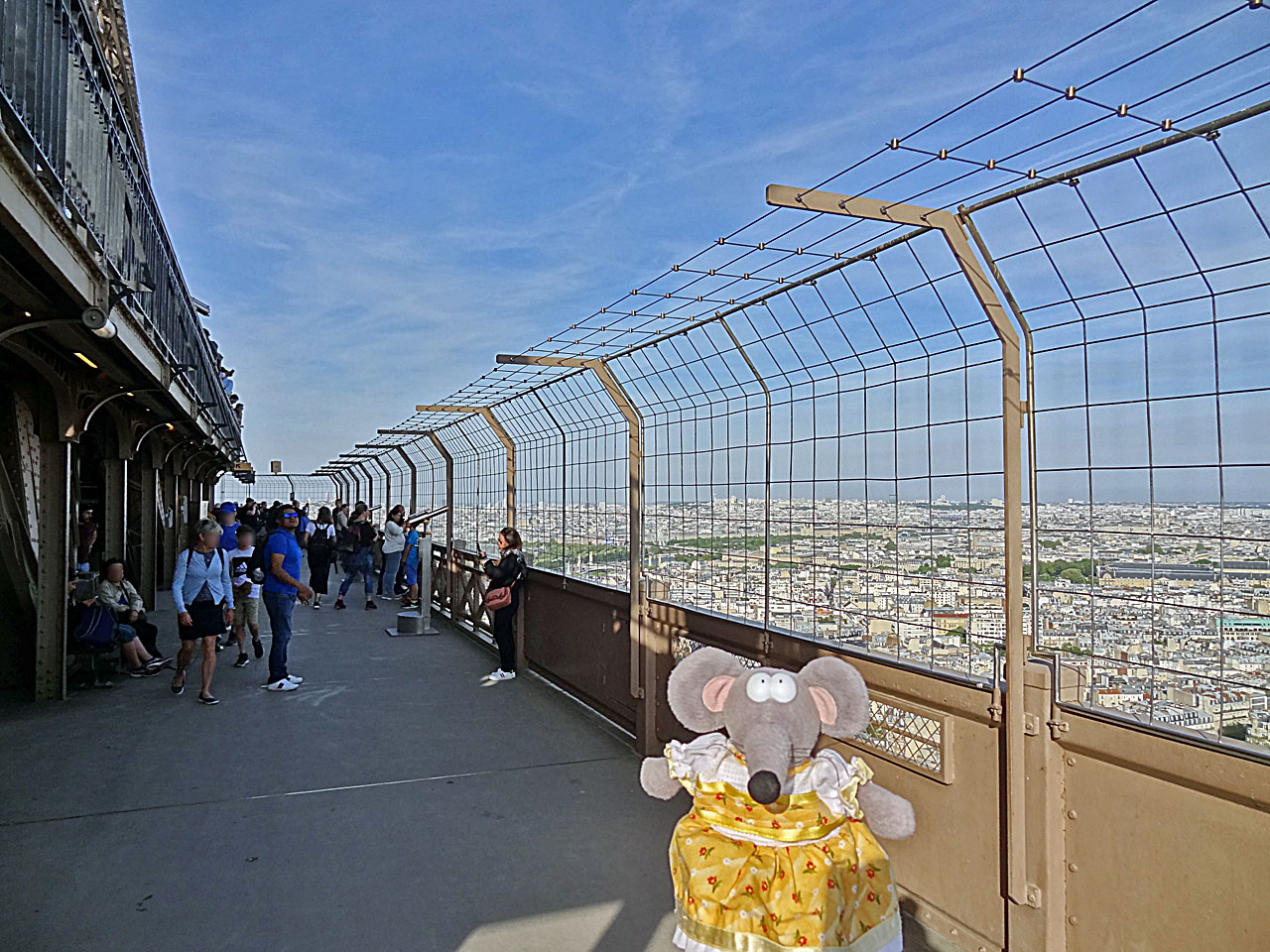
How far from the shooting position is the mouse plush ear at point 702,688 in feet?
9.98

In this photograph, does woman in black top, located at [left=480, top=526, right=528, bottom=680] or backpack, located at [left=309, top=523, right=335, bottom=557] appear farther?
backpack, located at [left=309, top=523, right=335, bottom=557]

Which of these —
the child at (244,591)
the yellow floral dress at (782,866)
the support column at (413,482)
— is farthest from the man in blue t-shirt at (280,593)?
the support column at (413,482)

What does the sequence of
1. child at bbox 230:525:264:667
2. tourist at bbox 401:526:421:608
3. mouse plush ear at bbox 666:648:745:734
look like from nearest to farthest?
mouse plush ear at bbox 666:648:745:734
child at bbox 230:525:264:667
tourist at bbox 401:526:421:608

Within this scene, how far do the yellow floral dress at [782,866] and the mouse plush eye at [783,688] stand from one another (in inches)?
8.8

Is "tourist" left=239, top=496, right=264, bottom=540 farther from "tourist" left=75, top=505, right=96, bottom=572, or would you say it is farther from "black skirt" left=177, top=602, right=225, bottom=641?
"black skirt" left=177, top=602, right=225, bottom=641

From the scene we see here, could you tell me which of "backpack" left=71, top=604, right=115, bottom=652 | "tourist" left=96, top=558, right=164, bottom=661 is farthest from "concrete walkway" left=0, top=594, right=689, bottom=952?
"tourist" left=96, top=558, right=164, bottom=661

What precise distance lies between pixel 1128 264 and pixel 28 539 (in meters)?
8.18

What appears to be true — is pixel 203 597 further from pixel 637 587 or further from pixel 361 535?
pixel 361 535

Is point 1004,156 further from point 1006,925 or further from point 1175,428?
point 1006,925

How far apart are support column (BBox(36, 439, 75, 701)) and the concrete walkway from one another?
1.05 feet

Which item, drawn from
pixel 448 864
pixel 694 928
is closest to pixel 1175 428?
pixel 694 928

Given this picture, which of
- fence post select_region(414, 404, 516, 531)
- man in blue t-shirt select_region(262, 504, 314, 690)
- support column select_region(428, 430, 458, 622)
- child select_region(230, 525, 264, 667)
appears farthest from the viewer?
support column select_region(428, 430, 458, 622)

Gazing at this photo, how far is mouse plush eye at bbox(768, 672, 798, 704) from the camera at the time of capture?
289cm

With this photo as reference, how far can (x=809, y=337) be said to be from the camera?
14.3ft
